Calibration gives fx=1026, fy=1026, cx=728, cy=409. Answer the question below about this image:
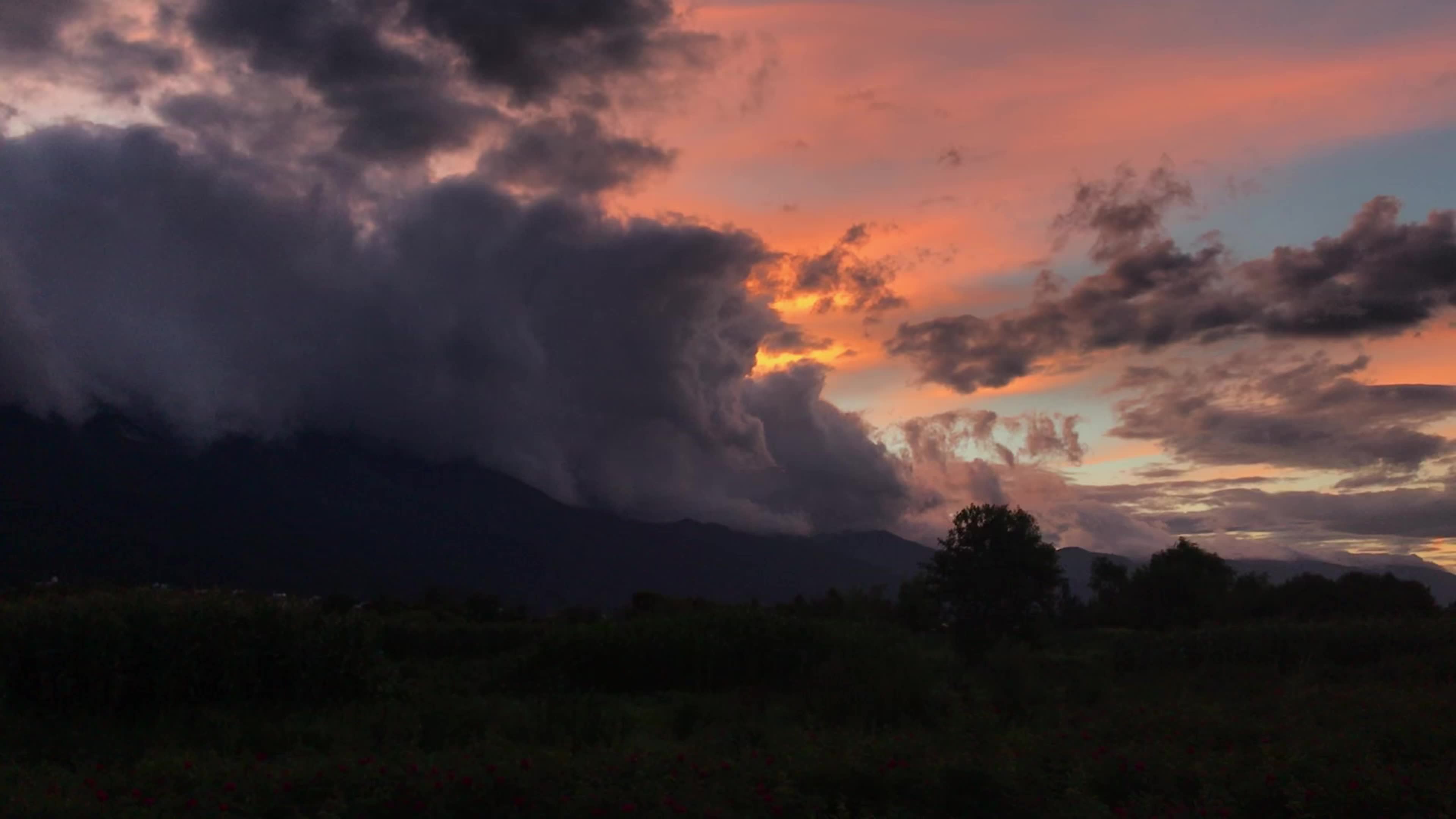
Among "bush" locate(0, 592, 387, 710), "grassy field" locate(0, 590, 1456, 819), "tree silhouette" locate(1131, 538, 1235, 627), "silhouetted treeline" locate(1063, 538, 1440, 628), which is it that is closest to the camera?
"grassy field" locate(0, 590, 1456, 819)

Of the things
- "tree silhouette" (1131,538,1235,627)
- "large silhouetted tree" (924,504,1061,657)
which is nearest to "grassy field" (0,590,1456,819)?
"large silhouetted tree" (924,504,1061,657)

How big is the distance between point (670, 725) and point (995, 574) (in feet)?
175

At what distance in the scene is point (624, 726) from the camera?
15805mm

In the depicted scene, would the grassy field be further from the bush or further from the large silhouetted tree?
the large silhouetted tree

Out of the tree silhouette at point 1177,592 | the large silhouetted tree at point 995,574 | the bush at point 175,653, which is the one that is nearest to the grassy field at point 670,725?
the bush at point 175,653

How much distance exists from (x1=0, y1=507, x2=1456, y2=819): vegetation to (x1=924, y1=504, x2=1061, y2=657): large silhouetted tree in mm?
27766

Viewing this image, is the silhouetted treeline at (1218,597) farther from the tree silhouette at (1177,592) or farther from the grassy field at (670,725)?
the grassy field at (670,725)

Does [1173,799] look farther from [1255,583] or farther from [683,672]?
[1255,583]

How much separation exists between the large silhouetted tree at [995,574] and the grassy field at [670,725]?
34705mm

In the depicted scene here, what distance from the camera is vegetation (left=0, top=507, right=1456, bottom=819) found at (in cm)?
973

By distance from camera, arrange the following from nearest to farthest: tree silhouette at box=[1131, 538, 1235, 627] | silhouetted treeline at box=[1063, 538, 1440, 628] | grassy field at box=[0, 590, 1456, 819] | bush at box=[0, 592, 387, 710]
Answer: grassy field at box=[0, 590, 1456, 819] → bush at box=[0, 592, 387, 710] → silhouetted treeline at box=[1063, 538, 1440, 628] → tree silhouette at box=[1131, 538, 1235, 627]

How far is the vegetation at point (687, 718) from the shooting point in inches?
383

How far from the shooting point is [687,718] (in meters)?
17.2

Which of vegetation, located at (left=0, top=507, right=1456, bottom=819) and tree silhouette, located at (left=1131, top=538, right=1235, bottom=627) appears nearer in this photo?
vegetation, located at (left=0, top=507, right=1456, bottom=819)
